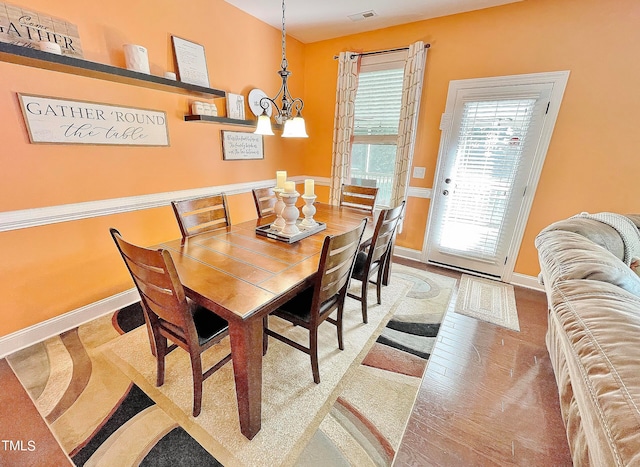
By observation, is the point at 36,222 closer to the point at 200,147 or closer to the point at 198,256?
the point at 198,256

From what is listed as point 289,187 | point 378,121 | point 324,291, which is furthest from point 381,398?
point 378,121

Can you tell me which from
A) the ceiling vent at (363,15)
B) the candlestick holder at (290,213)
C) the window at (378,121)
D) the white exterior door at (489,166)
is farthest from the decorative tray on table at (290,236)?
the ceiling vent at (363,15)

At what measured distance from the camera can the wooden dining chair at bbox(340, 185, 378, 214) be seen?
8.77ft

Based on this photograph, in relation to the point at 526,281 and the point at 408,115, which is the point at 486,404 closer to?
the point at 526,281

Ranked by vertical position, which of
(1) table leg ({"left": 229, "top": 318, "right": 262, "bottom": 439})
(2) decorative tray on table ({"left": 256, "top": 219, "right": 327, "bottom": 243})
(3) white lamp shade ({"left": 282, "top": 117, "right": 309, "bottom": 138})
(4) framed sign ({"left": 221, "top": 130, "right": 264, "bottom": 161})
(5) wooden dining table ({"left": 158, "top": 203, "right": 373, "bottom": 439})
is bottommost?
(1) table leg ({"left": 229, "top": 318, "right": 262, "bottom": 439})

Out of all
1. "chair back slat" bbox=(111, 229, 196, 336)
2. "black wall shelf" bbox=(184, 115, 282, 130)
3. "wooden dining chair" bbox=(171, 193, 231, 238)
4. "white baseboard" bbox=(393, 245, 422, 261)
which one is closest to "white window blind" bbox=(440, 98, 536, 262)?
"white baseboard" bbox=(393, 245, 422, 261)

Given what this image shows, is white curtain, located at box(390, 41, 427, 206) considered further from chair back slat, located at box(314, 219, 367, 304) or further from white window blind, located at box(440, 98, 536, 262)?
chair back slat, located at box(314, 219, 367, 304)

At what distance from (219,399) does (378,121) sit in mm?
3182

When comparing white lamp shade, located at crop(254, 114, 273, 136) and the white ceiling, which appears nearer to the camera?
white lamp shade, located at crop(254, 114, 273, 136)

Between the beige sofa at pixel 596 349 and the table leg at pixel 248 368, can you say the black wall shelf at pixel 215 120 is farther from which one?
the beige sofa at pixel 596 349

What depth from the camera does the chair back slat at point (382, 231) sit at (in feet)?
6.08

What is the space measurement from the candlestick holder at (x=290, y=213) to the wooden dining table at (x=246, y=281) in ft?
0.34

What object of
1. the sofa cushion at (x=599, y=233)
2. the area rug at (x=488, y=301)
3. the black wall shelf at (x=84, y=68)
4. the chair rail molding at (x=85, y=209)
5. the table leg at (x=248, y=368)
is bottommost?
the area rug at (x=488, y=301)

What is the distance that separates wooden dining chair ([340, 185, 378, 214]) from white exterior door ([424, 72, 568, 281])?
0.92 meters
